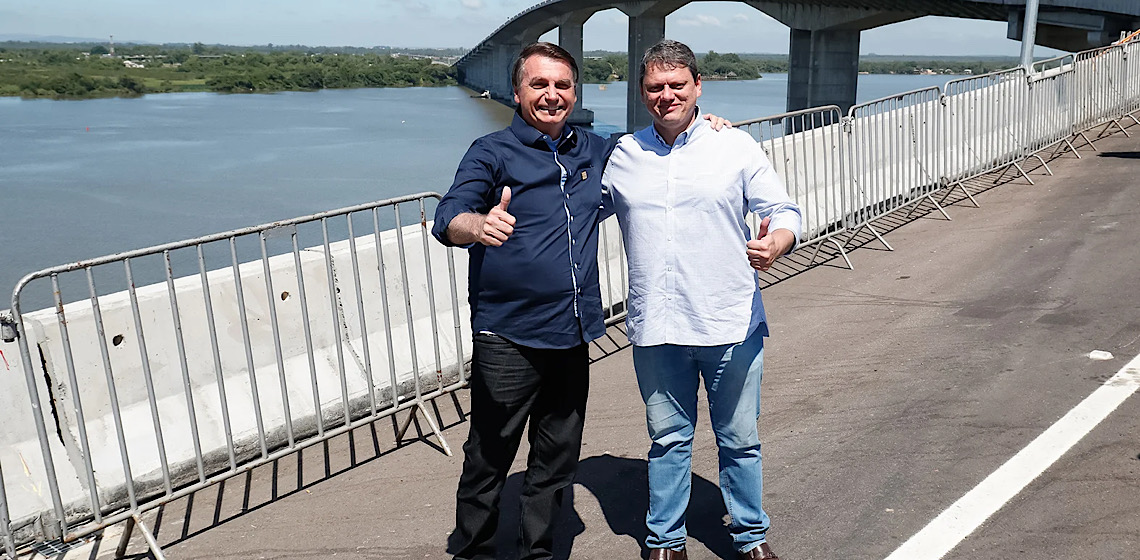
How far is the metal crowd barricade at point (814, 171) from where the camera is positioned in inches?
369

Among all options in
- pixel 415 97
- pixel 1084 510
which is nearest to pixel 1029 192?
pixel 1084 510

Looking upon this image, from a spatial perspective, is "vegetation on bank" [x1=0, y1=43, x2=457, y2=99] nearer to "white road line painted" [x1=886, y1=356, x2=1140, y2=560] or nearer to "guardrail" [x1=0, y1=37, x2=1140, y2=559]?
"guardrail" [x1=0, y1=37, x2=1140, y2=559]

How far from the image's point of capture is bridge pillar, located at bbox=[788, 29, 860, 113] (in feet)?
176

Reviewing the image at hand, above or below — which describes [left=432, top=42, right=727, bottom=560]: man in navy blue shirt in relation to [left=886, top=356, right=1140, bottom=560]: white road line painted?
above

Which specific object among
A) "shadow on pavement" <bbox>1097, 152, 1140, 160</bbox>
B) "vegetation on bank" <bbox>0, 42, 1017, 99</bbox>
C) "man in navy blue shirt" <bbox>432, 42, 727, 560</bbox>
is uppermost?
"man in navy blue shirt" <bbox>432, 42, 727, 560</bbox>

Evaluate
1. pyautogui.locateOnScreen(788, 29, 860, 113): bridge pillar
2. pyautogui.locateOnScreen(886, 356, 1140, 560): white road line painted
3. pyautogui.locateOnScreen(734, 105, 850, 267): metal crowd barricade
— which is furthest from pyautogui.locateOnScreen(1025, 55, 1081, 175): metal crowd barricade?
pyautogui.locateOnScreen(788, 29, 860, 113): bridge pillar

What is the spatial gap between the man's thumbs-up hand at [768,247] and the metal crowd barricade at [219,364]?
6.77 feet

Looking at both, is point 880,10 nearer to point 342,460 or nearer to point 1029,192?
point 1029,192

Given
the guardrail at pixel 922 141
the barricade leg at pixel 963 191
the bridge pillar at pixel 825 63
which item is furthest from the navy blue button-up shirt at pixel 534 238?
the bridge pillar at pixel 825 63

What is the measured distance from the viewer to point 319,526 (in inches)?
180

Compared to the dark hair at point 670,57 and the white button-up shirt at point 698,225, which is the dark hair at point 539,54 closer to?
the dark hair at point 670,57

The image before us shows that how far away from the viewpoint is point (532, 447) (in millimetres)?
3984

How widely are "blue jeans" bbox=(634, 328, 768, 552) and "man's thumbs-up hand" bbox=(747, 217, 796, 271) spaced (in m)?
0.36

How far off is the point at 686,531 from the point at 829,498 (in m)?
0.70
